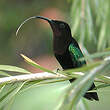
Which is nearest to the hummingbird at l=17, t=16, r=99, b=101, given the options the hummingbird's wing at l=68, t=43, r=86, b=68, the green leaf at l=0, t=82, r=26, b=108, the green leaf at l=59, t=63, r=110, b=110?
the hummingbird's wing at l=68, t=43, r=86, b=68

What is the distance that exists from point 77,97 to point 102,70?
97mm

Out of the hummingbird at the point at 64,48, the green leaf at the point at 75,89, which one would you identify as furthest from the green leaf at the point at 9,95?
the hummingbird at the point at 64,48

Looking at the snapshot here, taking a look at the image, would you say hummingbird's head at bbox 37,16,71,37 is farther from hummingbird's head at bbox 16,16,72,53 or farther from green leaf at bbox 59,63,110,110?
green leaf at bbox 59,63,110,110

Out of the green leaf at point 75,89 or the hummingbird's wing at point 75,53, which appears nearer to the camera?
the green leaf at point 75,89

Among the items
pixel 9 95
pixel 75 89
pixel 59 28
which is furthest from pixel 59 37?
pixel 75 89

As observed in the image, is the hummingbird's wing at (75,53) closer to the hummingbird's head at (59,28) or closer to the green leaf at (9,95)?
the hummingbird's head at (59,28)

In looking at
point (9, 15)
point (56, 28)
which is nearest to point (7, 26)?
point (9, 15)

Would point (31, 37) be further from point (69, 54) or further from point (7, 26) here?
point (69, 54)

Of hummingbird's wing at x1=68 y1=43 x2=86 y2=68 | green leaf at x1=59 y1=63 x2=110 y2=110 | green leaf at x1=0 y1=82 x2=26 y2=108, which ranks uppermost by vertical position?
green leaf at x1=59 y1=63 x2=110 y2=110

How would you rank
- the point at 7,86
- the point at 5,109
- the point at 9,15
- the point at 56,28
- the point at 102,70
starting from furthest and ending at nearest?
the point at 9,15
the point at 56,28
the point at 7,86
the point at 5,109
the point at 102,70

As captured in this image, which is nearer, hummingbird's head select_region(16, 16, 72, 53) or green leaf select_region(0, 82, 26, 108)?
green leaf select_region(0, 82, 26, 108)

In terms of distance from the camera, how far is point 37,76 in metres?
1.57

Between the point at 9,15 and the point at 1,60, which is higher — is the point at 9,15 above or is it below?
above

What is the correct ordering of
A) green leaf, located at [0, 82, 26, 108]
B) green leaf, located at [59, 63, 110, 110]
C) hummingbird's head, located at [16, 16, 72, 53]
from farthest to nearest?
hummingbird's head, located at [16, 16, 72, 53] < green leaf, located at [0, 82, 26, 108] < green leaf, located at [59, 63, 110, 110]
